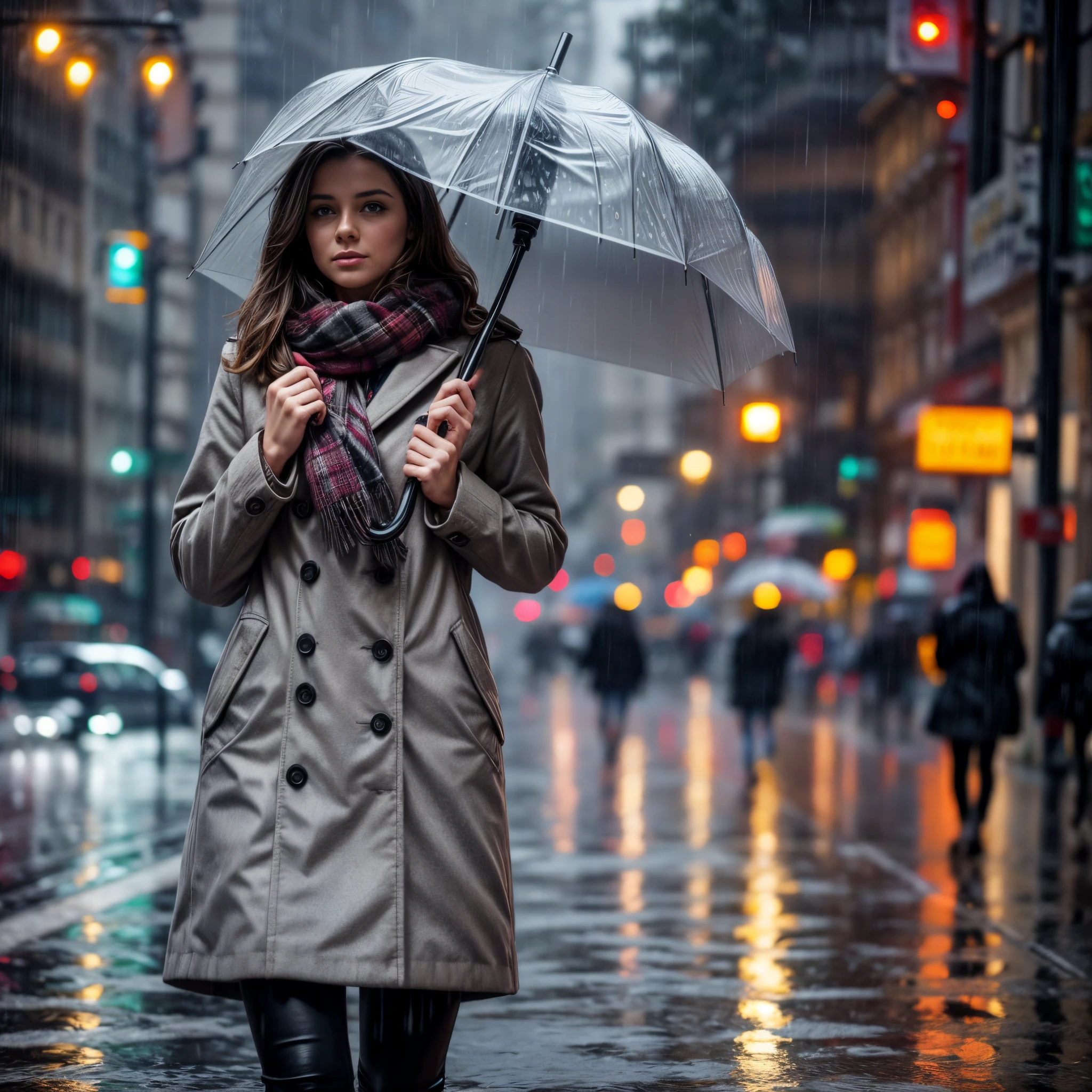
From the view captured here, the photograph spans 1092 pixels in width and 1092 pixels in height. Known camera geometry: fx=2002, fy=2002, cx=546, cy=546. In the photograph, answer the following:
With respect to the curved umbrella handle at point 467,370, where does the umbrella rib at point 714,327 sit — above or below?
above

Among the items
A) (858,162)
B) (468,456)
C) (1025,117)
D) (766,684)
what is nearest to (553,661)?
(858,162)

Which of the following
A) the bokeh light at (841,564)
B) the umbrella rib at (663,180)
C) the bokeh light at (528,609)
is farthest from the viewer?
the bokeh light at (528,609)

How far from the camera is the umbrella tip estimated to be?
4219 mm

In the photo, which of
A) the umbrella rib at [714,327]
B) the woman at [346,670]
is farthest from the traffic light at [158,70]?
the woman at [346,670]

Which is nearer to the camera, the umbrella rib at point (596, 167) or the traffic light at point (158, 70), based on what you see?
the umbrella rib at point (596, 167)

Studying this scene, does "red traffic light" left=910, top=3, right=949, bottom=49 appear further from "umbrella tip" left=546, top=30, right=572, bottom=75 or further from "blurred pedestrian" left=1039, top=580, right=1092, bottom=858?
"umbrella tip" left=546, top=30, right=572, bottom=75

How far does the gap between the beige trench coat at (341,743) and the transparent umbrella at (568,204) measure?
194 mm

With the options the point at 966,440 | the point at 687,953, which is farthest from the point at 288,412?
the point at 966,440

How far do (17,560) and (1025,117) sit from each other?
18025mm

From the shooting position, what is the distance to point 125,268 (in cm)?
2002

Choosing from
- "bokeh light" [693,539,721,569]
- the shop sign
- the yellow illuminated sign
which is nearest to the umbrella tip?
the shop sign

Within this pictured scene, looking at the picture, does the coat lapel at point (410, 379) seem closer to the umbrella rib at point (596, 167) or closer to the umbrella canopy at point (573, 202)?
the umbrella canopy at point (573, 202)

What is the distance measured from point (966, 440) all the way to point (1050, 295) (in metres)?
4.85

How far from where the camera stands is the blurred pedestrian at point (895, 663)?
31211 millimetres
